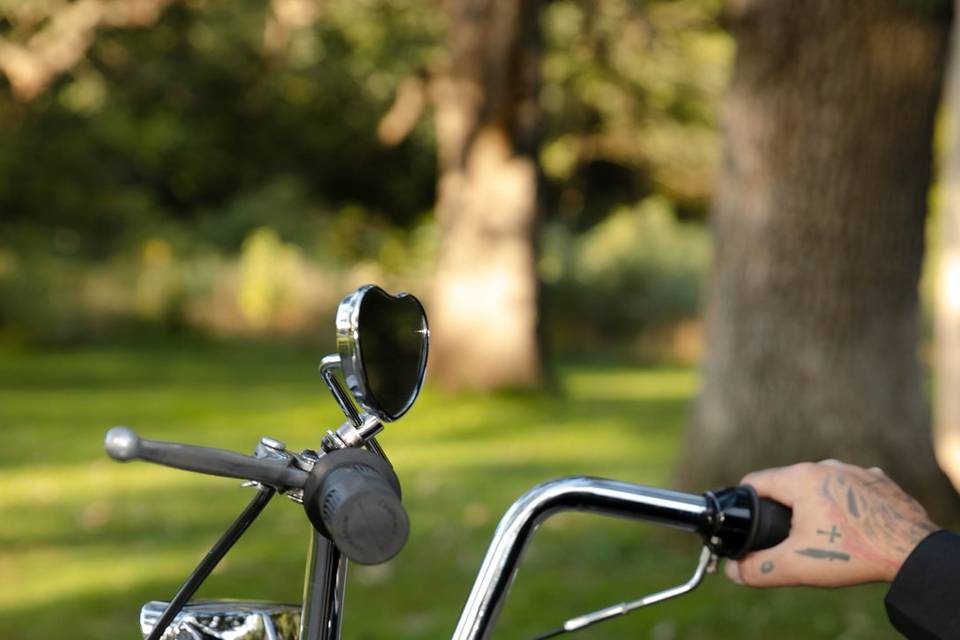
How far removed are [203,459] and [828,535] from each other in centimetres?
71

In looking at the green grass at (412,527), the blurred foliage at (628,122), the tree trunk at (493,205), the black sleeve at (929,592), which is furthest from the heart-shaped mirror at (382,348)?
the blurred foliage at (628,122)

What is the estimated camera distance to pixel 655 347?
2461cm

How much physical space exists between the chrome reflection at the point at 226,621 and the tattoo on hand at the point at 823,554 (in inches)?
21.2

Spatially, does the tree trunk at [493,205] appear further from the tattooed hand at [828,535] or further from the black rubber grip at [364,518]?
the black rubber grip at [364,518]

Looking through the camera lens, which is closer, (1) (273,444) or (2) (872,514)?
(1) (273,444)

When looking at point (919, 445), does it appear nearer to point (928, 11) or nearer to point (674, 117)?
point (928, 11)

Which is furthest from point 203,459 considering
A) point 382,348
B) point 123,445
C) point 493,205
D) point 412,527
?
point 493,205

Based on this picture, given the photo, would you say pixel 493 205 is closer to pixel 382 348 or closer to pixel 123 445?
pixel 382 348

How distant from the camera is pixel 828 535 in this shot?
1621 mm

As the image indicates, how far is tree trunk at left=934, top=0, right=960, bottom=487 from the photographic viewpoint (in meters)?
7.81

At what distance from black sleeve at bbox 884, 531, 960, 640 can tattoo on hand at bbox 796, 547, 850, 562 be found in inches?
2.3

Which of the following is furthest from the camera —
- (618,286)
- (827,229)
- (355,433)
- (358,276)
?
(358,276)

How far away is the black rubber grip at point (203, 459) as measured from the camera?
1178 mm

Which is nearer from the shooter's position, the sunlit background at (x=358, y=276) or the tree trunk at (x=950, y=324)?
the sunlit background at (x=358, y=276)
